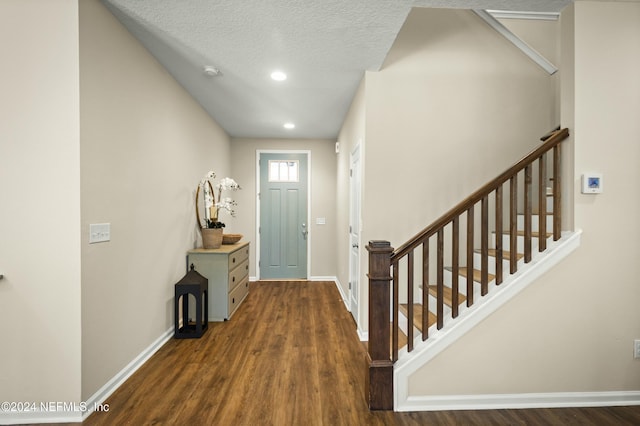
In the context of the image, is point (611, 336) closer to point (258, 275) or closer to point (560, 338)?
point (560, 338)

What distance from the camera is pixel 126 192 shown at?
2.30m

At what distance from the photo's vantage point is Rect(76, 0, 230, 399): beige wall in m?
1.90

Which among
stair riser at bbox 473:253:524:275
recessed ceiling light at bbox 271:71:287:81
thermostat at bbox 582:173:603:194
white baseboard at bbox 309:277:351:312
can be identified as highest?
recessed ceiling light at bbox 271:71:287:81

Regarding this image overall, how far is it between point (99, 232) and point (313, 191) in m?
3.88

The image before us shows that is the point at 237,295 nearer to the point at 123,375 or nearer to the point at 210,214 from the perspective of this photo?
the point at 210,214

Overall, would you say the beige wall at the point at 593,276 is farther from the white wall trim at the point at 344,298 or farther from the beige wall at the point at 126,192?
the beige wall at the point at 126,192

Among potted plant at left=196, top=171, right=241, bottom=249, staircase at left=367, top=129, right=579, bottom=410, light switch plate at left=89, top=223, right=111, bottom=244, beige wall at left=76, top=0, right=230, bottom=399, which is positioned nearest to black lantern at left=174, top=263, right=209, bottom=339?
beige wall at left=76, top=0, right=230, bottom=399

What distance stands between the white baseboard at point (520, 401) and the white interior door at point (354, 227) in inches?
57.4

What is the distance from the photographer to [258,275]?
5551 mm

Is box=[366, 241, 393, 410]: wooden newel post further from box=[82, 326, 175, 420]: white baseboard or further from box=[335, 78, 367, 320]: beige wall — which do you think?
box=[82, 326, 175, 420]: white baseboard

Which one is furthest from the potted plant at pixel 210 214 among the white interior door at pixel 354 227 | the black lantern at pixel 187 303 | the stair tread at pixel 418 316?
the stair tread at pixel 418 316

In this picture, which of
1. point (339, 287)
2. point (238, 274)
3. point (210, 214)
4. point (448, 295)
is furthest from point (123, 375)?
point (339, 287)

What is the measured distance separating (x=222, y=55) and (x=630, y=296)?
3.44 meters

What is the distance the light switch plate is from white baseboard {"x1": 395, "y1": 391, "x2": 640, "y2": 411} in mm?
2168
